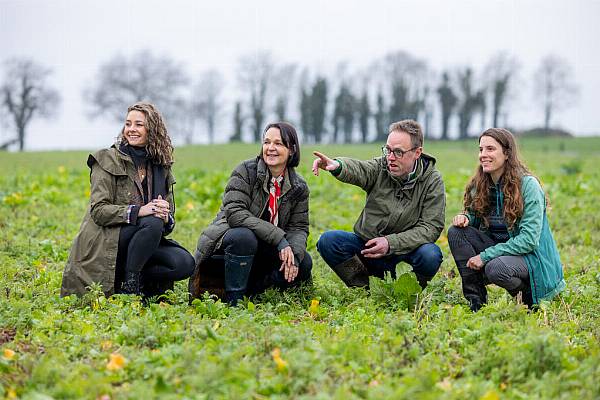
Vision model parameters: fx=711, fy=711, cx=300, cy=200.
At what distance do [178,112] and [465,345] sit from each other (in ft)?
203

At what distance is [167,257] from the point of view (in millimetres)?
5379

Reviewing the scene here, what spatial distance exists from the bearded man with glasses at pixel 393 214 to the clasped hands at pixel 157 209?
1166mm

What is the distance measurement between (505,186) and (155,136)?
8.74 ft

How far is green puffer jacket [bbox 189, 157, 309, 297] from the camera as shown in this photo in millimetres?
5363

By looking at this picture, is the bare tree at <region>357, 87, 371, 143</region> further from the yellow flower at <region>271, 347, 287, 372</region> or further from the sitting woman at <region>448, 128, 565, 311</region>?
the yellow flower at <region>271, 347, 287, 372</region>

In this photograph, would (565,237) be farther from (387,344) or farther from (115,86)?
(115,86)

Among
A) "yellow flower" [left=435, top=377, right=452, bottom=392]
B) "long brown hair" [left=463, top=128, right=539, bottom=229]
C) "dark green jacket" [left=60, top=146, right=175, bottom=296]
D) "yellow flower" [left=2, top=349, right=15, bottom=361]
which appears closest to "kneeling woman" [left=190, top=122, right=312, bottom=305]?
"dark green jacket" [left=60, top=146, right=175, bottom=296]

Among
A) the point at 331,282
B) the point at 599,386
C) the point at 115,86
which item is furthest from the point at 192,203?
the point at 115,86

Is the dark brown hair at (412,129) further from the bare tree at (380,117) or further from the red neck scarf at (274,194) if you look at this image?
the bare tree at (380,117)

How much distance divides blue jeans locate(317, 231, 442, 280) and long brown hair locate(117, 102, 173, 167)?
4.66ft

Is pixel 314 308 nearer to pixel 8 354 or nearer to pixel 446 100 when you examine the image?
pixel 8 354

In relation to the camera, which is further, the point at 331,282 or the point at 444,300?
the point at 331,282

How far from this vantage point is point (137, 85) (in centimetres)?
6200

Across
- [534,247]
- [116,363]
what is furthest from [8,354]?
[534,247]
